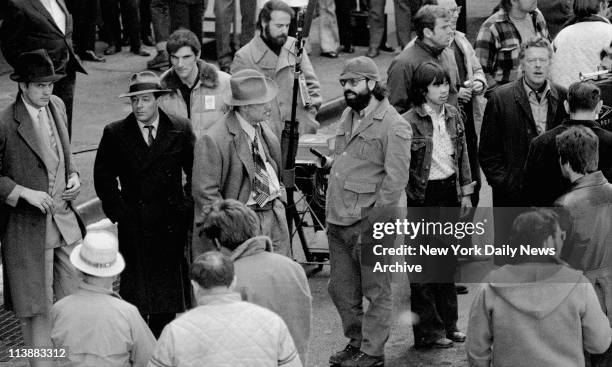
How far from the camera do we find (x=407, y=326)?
9.39m

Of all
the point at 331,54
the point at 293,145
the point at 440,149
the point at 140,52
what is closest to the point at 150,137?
the point at 293,145

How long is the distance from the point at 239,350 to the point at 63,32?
585 cm

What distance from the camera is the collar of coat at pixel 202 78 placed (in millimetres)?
9164

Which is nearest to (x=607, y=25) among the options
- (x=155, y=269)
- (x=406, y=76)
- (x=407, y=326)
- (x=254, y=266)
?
(x=406, y=76)

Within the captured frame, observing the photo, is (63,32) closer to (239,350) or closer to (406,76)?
(406,76)

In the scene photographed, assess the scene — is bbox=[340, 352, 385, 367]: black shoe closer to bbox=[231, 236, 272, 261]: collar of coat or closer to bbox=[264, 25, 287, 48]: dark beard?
bbox=[231, 236, 272, 261]: collar of coat

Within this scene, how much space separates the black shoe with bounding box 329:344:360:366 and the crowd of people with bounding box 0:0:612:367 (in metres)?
0.01

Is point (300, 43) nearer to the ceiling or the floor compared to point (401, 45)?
nearer to the ceiling

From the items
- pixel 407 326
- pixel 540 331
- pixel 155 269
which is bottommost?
pixel 407 326

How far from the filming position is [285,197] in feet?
28.7

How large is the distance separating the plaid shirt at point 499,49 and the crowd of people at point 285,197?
19mm

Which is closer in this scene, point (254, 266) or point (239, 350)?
point (239, 350)

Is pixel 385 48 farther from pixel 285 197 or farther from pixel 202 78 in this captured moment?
pixel 285 197

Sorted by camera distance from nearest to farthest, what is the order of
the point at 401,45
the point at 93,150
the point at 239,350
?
the point at 239,350 < the point at 93,150 < the point at 401,45
